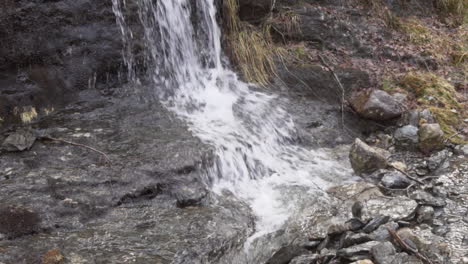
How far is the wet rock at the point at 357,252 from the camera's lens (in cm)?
350

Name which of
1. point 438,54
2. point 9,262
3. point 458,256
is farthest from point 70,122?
point 438,54

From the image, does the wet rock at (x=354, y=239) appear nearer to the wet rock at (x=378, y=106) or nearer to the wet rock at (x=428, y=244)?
the wet rock at (x=428, y=244)

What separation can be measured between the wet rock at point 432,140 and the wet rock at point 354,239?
2.26 m

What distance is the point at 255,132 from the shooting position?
5617mm

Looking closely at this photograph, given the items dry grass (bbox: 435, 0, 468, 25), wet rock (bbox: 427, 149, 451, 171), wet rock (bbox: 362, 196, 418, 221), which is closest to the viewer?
wet rock (bbox: 362, 196, 418, 221)

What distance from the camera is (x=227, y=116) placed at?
5828 millimetres

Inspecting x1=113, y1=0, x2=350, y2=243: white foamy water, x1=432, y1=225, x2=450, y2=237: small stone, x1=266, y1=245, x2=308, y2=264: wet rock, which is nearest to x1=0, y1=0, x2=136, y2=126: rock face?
x1=113, y1=0, x2=350, y2=243: white foamy water

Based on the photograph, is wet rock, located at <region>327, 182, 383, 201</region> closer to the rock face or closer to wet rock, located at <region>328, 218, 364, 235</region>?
wet rock, located at <region>328, 218, 364, 235</region>

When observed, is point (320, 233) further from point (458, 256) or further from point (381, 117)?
point (381, 117)

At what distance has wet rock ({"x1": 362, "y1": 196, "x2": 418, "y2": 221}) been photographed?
13.6 feet

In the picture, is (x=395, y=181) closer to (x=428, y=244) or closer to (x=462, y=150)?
(x=462, y=150)

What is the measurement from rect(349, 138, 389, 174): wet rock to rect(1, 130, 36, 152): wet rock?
11.3 ft

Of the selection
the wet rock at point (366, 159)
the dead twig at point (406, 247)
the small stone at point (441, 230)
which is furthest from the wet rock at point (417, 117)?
the dead twig at point (406, 247)

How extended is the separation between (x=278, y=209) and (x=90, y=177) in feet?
5.80
